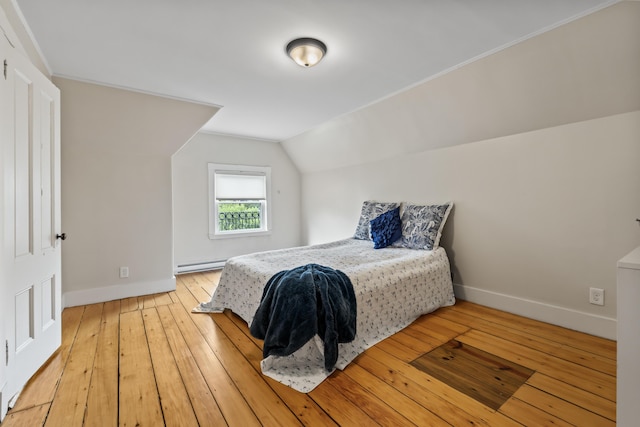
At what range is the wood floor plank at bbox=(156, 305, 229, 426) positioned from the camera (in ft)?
4.97

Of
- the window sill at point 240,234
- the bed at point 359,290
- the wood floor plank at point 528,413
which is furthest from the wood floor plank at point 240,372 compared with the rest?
the window sill at point 240,234

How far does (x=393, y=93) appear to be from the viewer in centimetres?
311

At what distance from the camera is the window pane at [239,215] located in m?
4.97

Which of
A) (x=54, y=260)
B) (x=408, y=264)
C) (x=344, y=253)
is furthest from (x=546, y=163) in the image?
(x=54, y=260)

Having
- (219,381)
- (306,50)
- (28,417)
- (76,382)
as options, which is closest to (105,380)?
(76,382)

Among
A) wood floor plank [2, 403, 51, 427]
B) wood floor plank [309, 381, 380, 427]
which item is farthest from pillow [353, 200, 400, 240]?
wood floor plank [2, 403, 51, 427]

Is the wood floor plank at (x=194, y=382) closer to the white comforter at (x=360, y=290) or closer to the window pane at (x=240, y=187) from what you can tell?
the white comforter at (x=360, y=290)

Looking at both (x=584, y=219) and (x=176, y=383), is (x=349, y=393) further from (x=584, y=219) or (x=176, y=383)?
(x=584, y=219)

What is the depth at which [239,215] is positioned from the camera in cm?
518

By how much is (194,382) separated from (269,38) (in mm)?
2376

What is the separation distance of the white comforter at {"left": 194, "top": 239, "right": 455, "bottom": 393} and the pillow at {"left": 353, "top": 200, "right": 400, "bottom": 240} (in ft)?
1.92

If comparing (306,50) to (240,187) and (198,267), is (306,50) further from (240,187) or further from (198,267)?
(198,267)

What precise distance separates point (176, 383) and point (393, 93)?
10.5 feet

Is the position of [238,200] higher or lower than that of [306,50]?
lower
